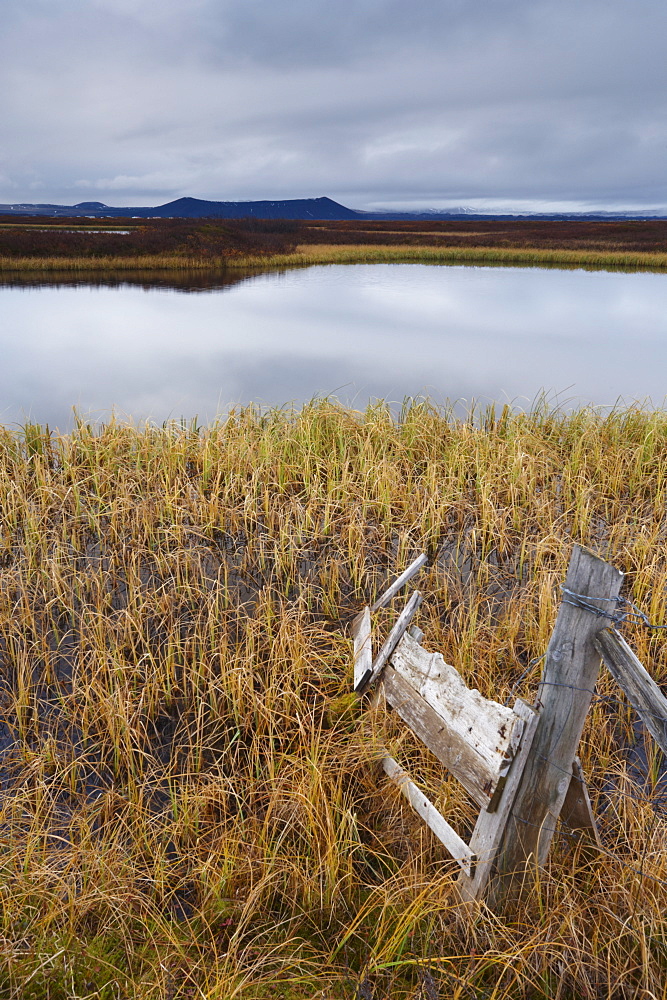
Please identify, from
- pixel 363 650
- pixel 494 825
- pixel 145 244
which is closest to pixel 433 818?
pixel 494 825

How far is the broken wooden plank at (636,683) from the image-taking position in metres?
1.75

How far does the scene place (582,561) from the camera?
1.88 m

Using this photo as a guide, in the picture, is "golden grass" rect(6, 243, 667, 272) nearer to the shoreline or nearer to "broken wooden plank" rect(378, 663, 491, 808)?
the shoreline

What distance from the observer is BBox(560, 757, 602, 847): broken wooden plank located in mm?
2225

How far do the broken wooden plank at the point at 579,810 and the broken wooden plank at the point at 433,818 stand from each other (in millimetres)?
419

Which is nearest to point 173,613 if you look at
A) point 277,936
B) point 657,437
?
point 277,936

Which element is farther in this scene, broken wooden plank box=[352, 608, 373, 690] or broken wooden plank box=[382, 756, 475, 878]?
broken wooden plank box=[352, 608, 373, 690]

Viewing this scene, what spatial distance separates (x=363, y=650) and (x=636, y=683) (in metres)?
1.57

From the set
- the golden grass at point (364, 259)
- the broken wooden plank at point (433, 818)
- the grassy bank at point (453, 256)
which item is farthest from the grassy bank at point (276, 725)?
the grassy bank at point (453, 256)

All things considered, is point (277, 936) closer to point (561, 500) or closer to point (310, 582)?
point (310, 582)

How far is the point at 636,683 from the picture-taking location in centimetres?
179

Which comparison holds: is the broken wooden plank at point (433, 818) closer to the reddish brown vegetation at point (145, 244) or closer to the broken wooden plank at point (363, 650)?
the broken wooden plank at point (363, 650)

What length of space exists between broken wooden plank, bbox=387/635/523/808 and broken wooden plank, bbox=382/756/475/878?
0.56ft

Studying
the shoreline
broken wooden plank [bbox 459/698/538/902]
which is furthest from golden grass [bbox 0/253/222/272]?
broken wooden plank [bbox 459/698/538/902]
